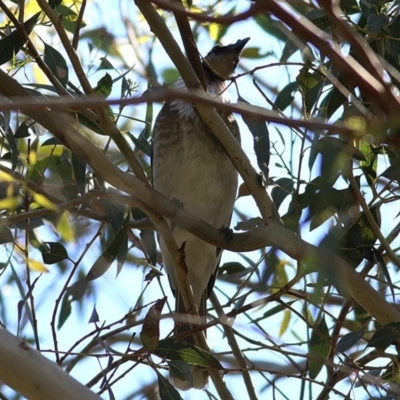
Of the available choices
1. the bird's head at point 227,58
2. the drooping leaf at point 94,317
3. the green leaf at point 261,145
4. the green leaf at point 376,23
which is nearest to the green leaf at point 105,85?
the green leaf at point 261,145

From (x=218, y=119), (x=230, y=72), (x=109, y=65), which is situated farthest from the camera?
(x=230, y=72)

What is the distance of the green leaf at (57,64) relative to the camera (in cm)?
255

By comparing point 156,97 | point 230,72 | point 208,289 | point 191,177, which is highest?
point 230,72

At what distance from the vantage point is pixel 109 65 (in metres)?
3.13

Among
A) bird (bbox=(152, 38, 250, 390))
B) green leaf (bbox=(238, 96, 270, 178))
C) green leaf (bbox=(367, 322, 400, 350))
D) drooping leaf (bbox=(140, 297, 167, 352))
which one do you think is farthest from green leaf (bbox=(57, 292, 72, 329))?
green leaf (bbox=(367, 322, 400, 350))

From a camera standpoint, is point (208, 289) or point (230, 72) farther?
point (230, 72)

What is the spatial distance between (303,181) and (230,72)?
1.77 m

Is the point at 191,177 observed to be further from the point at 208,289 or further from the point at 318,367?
the point at 318,367

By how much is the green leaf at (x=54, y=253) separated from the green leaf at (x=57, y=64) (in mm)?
→ 528

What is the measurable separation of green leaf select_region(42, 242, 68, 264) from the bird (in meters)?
0.72

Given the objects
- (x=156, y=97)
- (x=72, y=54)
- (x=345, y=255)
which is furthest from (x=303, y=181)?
(x=156, y=97)

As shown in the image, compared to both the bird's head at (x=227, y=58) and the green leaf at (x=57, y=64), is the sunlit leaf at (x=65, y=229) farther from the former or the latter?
the bird's head at (x=227, y=58)

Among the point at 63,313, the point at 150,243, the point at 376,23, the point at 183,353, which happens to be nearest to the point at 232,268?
the point at 150,243

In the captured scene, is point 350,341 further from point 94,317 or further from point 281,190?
point 94,317
